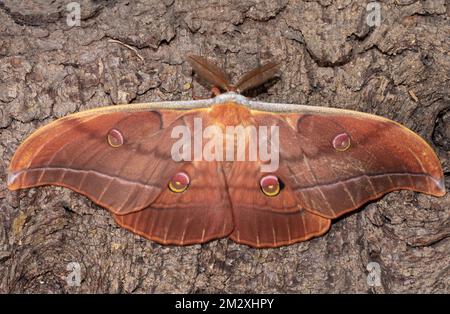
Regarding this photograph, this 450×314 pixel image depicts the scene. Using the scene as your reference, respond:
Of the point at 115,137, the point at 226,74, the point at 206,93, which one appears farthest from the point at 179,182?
the point at 226,74

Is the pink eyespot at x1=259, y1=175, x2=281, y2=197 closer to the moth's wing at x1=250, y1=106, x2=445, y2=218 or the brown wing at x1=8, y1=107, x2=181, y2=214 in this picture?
the moth's wing at x1=250, y1=106, x2=445, y2=218

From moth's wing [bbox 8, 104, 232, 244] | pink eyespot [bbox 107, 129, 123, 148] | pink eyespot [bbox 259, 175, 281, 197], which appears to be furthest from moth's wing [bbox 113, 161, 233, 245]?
pink eyespot [bbox 107, 129, 123, 148]

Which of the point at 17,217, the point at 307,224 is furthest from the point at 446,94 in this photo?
the point at 17,217

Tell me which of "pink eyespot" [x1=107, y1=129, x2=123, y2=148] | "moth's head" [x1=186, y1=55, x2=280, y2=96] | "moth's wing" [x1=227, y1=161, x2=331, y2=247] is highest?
"moth's head" [x1=186, y1=55, x2=280, y2=96]

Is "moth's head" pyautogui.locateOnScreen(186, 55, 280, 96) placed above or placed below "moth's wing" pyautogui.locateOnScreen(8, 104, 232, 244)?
above

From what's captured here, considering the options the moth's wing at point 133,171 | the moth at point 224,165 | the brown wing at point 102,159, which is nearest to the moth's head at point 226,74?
the moth at point 224,165

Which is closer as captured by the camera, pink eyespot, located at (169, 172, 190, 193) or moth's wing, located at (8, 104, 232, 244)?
moth's wing, located at (8, 104, 232, 244)
